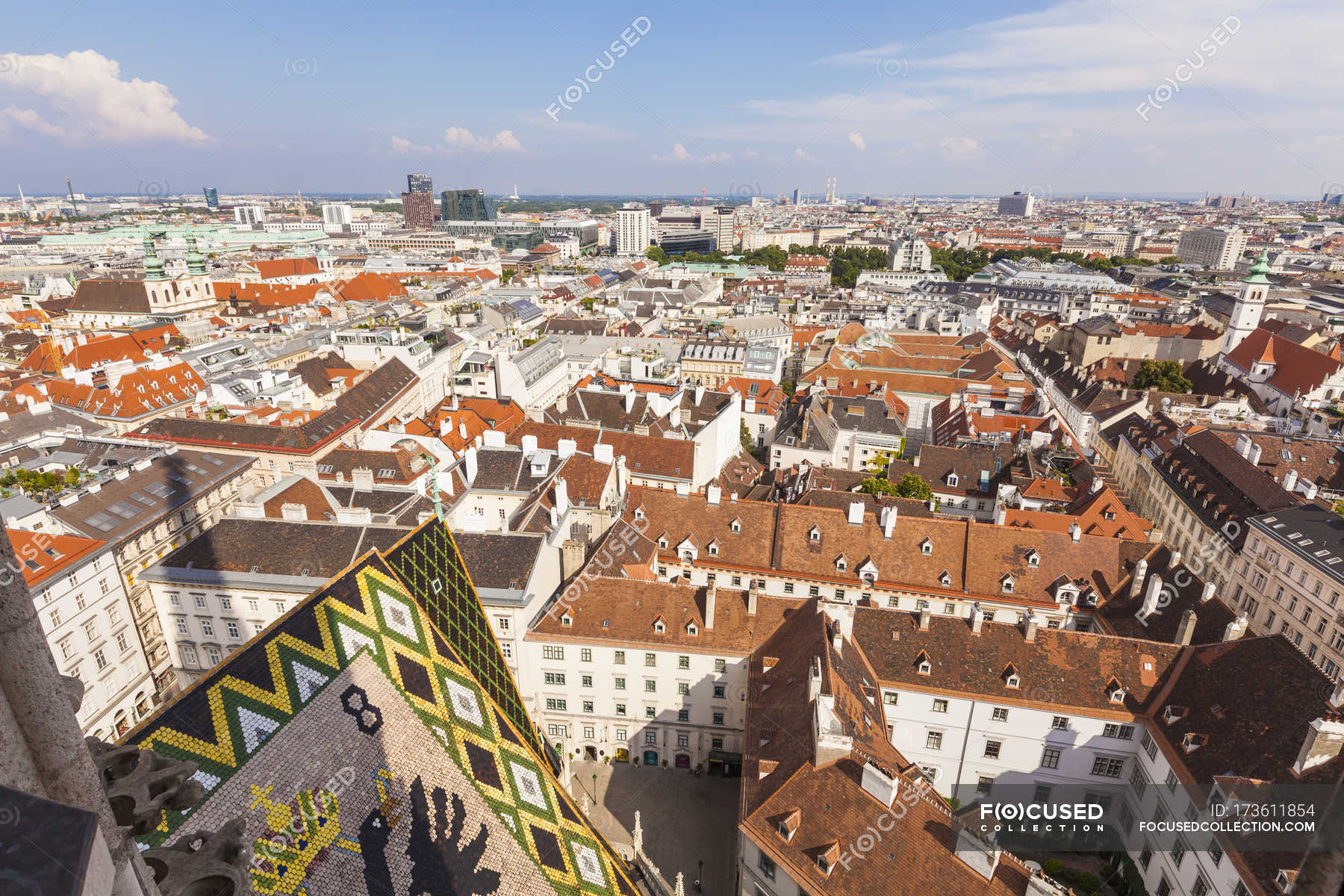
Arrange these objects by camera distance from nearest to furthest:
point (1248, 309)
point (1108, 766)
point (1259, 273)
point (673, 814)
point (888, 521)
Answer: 1. point (1108, 766)
2. point (673, 814)
3. point (888, 521)
4. point (1248, 309)
5. point (1259, 273)

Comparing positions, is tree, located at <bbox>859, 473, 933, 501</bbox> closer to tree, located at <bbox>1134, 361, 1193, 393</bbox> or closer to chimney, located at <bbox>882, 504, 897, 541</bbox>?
chimney, located at <bbox>882, 504, 897, 541</bbox>

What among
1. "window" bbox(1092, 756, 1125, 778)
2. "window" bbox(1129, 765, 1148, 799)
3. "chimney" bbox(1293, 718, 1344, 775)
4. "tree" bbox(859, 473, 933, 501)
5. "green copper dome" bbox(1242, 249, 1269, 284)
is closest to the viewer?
"chimney" bbox(1293, 718, 1344, 775)

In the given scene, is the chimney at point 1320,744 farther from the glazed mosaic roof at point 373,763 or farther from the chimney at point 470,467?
the chimney at point 470,467

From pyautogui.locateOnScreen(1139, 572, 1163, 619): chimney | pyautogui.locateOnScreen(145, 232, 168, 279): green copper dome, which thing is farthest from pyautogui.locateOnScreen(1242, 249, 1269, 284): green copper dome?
pyautogui.locateOnScreen(145, 232, 168, 279): green copper dome

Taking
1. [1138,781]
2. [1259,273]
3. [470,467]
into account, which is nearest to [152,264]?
[470,467]

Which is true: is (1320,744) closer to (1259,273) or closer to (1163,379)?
(1163,379)

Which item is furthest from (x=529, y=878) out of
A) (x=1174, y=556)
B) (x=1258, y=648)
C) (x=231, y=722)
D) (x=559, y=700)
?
(x=1174, y=556)

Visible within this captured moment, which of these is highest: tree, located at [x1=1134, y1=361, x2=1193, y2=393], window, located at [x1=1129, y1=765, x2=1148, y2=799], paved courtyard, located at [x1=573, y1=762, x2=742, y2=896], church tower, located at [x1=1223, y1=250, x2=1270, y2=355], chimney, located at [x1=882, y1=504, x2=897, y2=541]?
church tower, located at [x1=1223, y1=250, x2=1270, y2=355]
